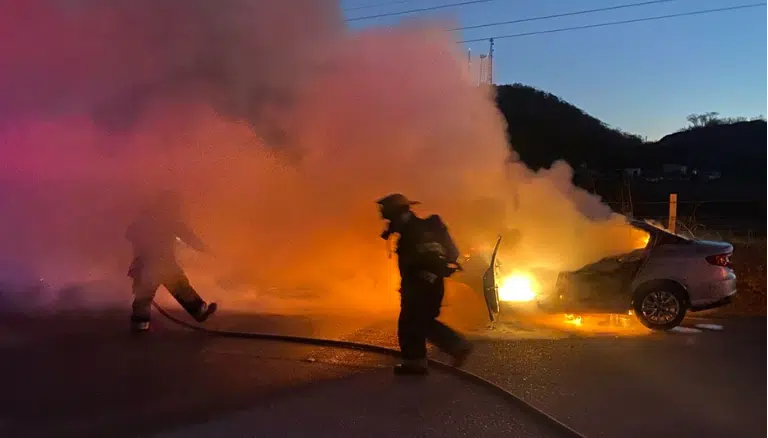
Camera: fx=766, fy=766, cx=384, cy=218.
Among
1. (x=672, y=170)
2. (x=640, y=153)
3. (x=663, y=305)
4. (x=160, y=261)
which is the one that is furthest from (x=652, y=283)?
(x=640, y=153)

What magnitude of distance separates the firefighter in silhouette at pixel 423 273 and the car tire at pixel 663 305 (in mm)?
3521

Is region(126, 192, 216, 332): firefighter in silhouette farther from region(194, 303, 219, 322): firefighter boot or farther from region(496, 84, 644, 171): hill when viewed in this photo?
region(496, 84, 644, 171): hill

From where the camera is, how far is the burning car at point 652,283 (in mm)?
9969

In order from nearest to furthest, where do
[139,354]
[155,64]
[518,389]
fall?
[518,389], [139,354], [155,64]

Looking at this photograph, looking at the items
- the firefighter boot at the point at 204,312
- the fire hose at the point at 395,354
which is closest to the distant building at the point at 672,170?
the firefighter boot at the point at 204,312

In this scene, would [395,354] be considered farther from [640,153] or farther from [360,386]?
[640,153]

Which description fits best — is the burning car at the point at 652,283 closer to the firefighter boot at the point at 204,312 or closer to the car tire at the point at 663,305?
the car tire at the point at 663,305

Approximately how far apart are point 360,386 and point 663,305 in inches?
195

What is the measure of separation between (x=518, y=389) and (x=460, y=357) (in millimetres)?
989

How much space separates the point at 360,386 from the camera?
6.91m

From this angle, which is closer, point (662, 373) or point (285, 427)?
point (285, 427)

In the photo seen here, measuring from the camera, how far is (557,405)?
6211 mm

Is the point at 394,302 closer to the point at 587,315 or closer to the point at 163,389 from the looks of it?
the point at 587,315

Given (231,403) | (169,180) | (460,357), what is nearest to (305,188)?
(169,180)
